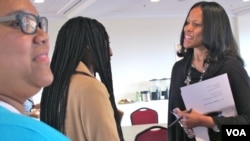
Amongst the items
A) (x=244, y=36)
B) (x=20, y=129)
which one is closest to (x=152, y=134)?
(x=20, y=129)

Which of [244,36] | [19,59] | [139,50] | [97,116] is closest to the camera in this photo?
[19,59]

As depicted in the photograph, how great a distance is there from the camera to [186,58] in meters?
2.02

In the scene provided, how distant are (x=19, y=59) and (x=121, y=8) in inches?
306

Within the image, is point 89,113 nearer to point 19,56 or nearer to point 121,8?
point 19,56

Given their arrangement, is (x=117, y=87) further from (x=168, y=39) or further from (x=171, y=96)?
(x=171, y=96)

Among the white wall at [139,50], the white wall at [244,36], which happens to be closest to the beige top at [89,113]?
the white wall at [139,50]

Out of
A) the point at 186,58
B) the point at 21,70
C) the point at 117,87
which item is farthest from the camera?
the point at 117,87

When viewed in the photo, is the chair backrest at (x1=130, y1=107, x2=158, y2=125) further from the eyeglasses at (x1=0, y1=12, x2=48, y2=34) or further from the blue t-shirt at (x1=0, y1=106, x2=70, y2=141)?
the blue t-shirt at (x1=0, y1=106, x2=70, y2=141)

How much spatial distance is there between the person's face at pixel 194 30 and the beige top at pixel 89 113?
639mm

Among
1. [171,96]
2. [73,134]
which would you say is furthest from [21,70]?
[171,96]

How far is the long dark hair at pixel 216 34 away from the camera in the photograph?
1850mm

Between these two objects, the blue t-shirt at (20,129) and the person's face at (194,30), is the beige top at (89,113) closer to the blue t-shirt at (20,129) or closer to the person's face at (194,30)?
the person's face at (194,30)

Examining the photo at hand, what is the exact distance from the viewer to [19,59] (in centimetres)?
80

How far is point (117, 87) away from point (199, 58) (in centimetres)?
701
